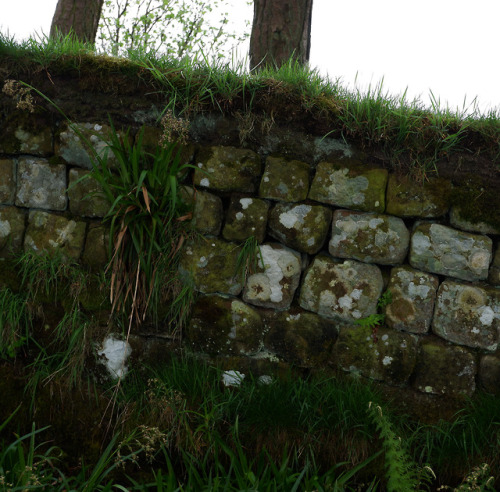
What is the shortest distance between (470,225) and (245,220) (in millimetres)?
1369

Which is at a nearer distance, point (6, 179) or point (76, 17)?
point (6, 179)

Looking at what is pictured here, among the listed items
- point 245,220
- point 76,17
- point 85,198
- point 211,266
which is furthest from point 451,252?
point 76,17

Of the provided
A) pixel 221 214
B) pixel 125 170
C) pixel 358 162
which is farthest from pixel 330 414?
pixel 125 170

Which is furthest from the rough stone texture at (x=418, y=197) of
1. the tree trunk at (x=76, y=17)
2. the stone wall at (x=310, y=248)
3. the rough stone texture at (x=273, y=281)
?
the tree trunk at (x=76, y=17)

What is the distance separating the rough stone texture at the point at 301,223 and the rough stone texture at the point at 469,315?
83 centimetres

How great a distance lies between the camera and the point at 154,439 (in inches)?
84.3

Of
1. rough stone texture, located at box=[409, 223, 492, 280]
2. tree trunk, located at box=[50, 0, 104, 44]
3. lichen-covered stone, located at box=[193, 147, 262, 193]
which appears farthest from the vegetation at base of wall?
tree trunk, located at box=[50, 0, 104, 44]

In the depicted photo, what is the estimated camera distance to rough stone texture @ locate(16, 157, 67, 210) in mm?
2758

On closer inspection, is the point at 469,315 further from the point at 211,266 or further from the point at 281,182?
the point at 211,266

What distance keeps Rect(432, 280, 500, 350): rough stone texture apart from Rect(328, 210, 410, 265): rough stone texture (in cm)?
38

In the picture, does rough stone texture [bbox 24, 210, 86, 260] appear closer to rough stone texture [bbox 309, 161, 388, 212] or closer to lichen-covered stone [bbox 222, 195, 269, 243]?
lichen-covered stone [bbox 222, 195, 269, 243]

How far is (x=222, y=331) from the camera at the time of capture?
8.81 feet

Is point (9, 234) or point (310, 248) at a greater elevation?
point (310, 248)

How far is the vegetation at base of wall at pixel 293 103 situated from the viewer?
2719 millimetres
